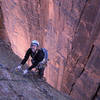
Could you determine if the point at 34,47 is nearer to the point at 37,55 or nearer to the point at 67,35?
the point at 37,55

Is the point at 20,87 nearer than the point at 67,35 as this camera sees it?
Yes

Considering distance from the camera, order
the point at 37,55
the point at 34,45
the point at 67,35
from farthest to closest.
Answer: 1. the point at 67,35
2. the point at 37,55
3. the point at 34,45

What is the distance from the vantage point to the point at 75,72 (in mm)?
6137

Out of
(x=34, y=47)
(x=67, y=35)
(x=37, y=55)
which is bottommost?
(x=67, y=35)

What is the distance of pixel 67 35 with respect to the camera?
5.86 m

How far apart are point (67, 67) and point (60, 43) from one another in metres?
1.06

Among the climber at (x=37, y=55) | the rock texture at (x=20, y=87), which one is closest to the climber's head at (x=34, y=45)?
the climber at (x=37, y=55)

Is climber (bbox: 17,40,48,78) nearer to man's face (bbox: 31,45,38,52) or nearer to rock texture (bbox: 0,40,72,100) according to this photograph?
man's face (bbox: 31,45,38,52)

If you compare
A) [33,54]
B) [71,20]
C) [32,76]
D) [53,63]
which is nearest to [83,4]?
[71,20]

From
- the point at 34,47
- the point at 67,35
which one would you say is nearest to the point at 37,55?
the point at 34,47

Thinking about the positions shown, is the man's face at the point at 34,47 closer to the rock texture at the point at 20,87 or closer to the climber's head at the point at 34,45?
the climber's head at the point at 34,45

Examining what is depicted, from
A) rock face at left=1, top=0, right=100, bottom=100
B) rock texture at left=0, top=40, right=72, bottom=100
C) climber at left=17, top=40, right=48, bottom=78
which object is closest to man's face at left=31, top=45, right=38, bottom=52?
climber at left=17, top=40, right=48, bottom=78

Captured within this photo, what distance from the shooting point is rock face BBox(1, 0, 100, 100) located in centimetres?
498

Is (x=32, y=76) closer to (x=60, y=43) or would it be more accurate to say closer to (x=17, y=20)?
(x=60, y=43)
